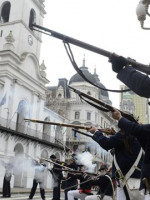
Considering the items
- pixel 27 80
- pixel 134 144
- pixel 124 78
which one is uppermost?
pixel 27 80

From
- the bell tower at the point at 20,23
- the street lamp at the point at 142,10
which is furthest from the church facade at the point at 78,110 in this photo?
the street lamp at the point at 142,10

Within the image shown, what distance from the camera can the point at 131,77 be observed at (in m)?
3.40

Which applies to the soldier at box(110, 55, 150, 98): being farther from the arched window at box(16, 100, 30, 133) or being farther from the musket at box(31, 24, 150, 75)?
the arched window at box(16, 100, 30, 133)

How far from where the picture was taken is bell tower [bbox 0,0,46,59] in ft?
112

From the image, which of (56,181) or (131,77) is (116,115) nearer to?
(131,77)

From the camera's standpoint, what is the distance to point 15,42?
3375cm

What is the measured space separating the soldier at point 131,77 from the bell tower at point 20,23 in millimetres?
29796

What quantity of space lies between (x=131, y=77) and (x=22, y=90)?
30.1m

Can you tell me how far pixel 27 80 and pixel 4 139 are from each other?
322 inches

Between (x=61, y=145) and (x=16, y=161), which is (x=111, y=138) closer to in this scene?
(x=16, y=161)

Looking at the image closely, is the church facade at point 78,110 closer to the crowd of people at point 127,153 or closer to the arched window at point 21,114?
the arched window at point 21,114

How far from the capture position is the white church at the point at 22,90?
96.6ft

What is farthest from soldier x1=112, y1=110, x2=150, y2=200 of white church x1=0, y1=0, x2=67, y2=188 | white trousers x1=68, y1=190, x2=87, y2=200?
white church x1=0, y1=0, x2=67, y2=188

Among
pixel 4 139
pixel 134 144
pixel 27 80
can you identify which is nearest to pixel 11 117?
pixel 4 139
